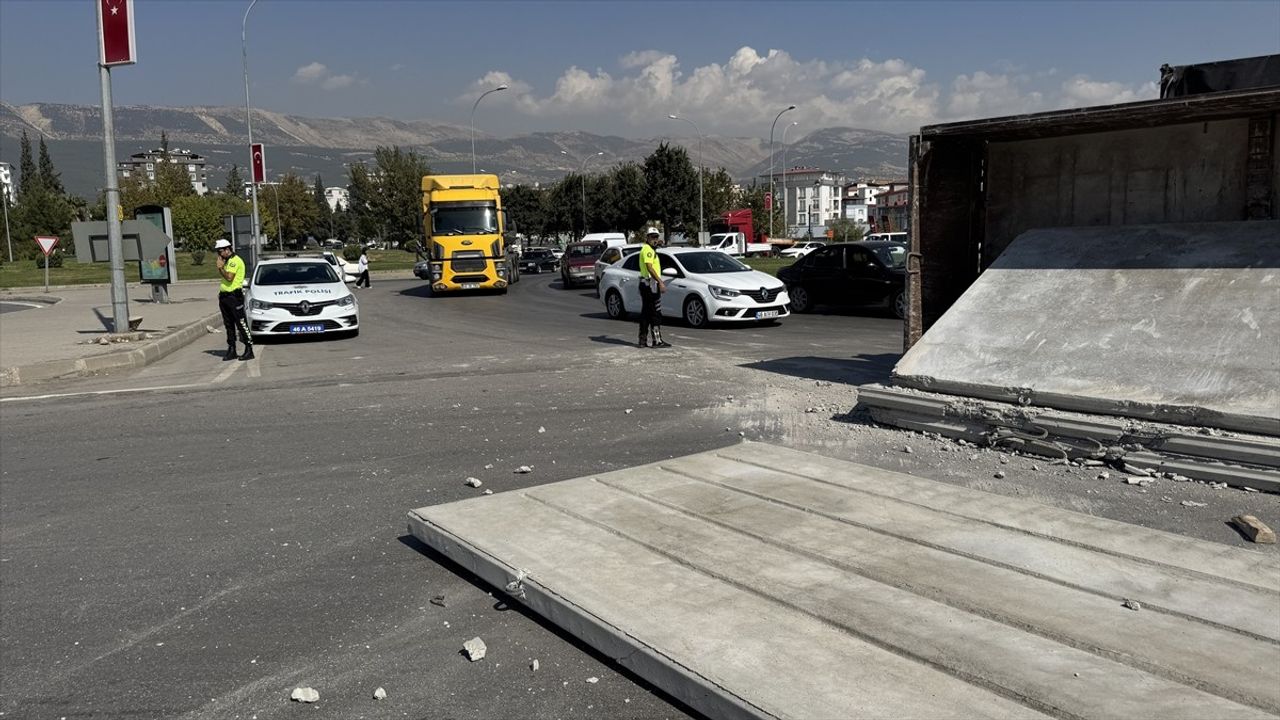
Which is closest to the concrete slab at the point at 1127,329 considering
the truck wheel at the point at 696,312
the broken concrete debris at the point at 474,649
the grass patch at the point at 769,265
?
the broken concrete debris at the point at 474,649

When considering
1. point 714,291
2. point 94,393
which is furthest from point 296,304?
point 714,291

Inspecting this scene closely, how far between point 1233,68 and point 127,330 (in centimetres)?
1782

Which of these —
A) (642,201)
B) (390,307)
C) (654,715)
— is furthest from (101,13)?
(642,201)

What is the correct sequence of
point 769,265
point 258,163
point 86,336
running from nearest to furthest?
point 86,336, point 258,163, point 769,265

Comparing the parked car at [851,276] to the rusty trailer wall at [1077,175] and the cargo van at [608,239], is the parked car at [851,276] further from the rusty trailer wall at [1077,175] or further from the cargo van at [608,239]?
the cargo van at [608,239]

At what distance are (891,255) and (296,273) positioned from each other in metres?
12.2

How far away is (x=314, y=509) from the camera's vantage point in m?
6.14

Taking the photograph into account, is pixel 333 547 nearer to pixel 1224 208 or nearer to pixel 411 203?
pixel 1224 208

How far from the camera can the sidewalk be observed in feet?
44.5

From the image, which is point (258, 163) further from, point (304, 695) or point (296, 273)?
point (304, 695)

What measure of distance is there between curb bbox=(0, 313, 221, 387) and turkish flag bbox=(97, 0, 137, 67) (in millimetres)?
5129

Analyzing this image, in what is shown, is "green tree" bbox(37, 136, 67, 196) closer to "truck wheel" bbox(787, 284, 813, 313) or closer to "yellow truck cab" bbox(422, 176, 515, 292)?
"yellow truck cab" bbox(422, 176, 515, 292)

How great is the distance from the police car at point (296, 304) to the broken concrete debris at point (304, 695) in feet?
46.2

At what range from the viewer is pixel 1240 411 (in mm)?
6016
